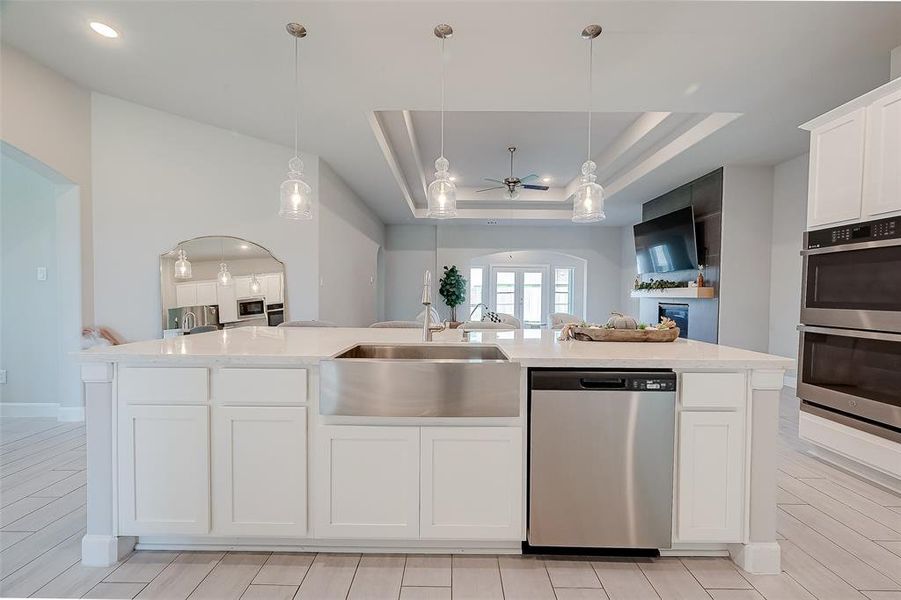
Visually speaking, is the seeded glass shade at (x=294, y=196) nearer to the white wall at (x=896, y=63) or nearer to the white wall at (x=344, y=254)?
the white wall at (x=344, y=254)

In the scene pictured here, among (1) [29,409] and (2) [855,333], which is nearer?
(2) [855,333]

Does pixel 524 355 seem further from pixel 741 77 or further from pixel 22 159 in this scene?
pixel 22 159

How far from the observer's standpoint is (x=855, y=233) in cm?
244

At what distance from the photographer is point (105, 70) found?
3098 mm

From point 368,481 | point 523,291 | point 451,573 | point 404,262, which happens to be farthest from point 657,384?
point 523,291

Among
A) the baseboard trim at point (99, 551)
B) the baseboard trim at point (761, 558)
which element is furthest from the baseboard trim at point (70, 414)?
the baseboard trim at point (761, 558)

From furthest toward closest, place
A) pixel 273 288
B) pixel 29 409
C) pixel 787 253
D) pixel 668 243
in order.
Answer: pixel 668 243 < pixel 787 253 < pixel 273 288 < pixel 29 409

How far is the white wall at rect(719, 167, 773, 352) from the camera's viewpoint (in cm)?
492

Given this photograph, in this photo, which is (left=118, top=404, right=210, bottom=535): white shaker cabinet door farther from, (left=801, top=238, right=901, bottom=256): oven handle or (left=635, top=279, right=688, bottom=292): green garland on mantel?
(left=635, top=279, right=688, bottom=292): green garland on mantel

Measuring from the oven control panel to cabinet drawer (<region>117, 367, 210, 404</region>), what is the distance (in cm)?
349

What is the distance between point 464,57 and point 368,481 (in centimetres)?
251

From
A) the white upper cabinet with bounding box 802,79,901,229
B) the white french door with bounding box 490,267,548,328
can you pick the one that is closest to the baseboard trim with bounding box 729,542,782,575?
the white upper cabinet with bounding box 802,79,901,229

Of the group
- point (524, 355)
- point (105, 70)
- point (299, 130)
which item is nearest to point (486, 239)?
point (299, 130)

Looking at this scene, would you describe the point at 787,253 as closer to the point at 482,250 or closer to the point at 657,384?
the point at 657,384
